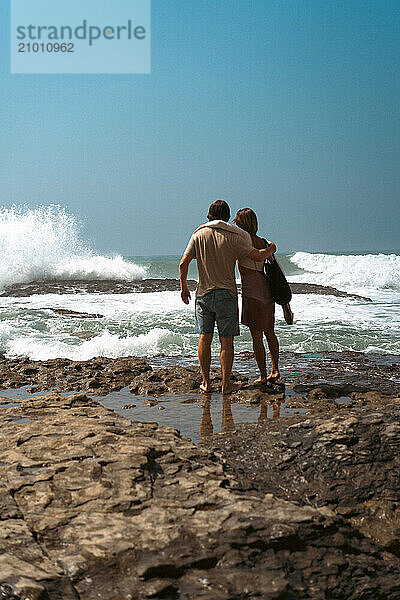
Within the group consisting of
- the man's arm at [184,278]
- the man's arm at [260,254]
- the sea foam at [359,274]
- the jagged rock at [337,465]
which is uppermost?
the man's arm at [260,254]

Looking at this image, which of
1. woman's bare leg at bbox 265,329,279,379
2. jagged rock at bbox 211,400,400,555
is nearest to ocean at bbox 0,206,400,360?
woman's bare leg at bbox 265,329,279,379

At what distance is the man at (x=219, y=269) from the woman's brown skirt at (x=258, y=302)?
0.85 feet

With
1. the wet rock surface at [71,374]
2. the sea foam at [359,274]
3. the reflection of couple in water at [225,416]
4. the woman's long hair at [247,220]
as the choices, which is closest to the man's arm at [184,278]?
the woman's long hair at [247,220]

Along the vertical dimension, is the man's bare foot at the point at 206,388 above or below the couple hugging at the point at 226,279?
below

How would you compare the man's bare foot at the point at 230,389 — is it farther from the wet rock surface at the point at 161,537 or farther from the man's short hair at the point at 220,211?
the wet rock surface at the point at 161,537

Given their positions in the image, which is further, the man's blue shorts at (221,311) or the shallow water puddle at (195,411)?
the man's blue shorts at (221,311)

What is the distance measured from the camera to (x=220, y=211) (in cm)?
589

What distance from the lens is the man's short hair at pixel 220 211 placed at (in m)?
5.89

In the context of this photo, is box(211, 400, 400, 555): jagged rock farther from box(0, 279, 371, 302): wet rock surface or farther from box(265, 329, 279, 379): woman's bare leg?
box(0, 279, 371, 302): wet rock surface

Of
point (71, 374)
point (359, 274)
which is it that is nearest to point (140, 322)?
point (71, 374)

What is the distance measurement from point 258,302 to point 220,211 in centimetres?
107

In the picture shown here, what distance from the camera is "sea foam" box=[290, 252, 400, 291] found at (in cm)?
2383

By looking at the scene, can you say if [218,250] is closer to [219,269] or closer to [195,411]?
[219,269]

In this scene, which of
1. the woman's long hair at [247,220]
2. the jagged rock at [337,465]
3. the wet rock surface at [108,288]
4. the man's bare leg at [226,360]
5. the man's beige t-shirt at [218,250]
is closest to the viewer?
the jagged rock at [337,465]
